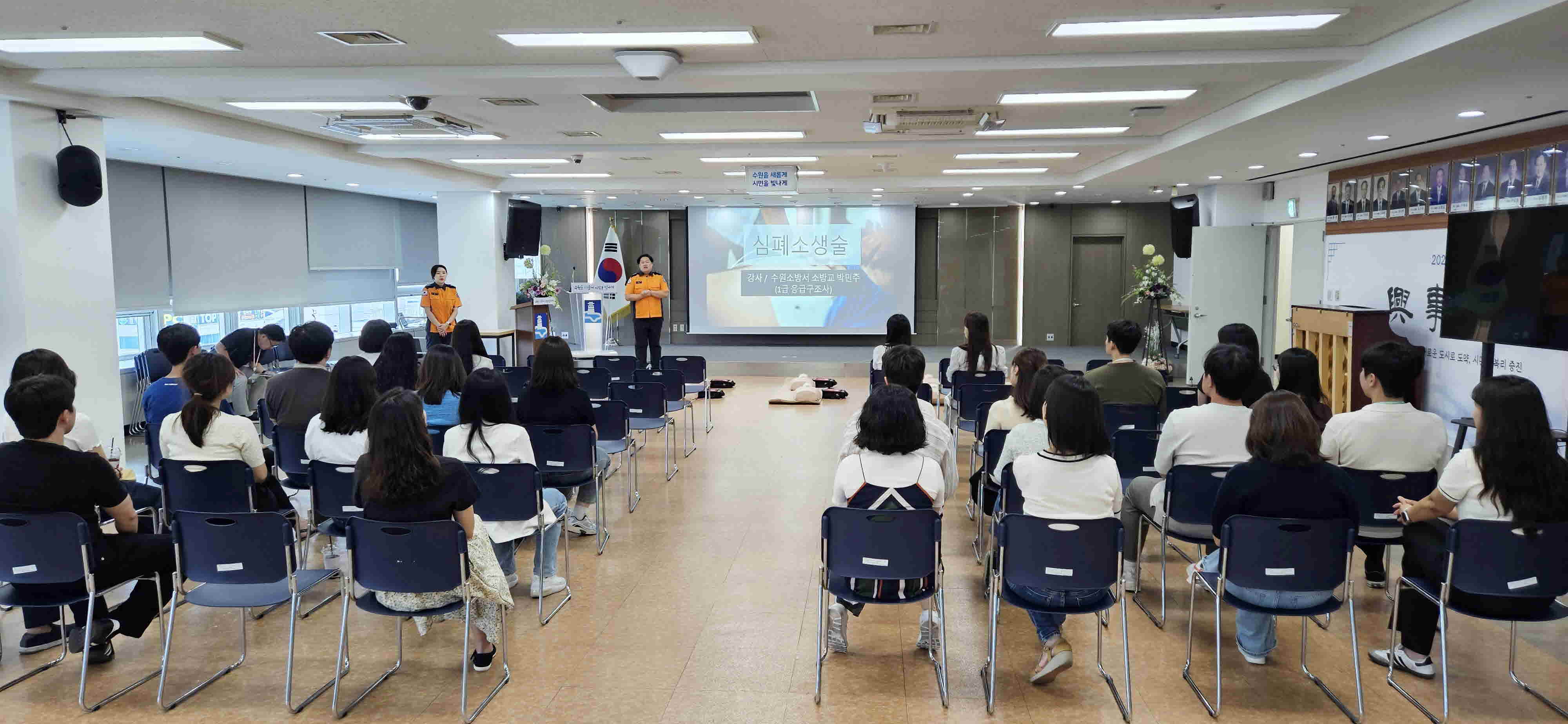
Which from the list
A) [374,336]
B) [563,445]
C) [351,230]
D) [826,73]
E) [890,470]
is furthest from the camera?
[351,230]

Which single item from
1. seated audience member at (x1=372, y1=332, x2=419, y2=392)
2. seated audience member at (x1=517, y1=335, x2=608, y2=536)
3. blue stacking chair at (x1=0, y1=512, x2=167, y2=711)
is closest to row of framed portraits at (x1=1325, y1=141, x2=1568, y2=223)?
seated audience member at (x1=517, y1=335, x2=608, y2=536)

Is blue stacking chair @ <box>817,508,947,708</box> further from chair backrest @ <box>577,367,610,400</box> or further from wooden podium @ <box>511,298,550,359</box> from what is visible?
wooden podium @ <box>511,298,550,359</box>

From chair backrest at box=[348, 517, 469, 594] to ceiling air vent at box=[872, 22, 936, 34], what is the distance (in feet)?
10.5

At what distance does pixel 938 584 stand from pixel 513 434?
2108 mm

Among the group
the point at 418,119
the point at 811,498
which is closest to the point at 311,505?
the point at 811,498

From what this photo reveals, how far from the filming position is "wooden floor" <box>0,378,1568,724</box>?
12.1ft

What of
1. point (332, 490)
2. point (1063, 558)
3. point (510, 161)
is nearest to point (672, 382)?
point (510, 161)

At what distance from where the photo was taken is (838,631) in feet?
13.9

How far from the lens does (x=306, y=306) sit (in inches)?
529

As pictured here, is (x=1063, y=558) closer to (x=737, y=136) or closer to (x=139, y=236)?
(x=737, y=136)

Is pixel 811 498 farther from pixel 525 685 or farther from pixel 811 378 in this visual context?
pixel 811 378

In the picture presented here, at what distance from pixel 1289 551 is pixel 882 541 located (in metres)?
1.48

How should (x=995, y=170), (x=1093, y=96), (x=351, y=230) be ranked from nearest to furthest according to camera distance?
(x=1093, y=96), (x=995, y=170), (x=351, y=230)

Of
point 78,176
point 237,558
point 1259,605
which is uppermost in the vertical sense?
point 78,176
